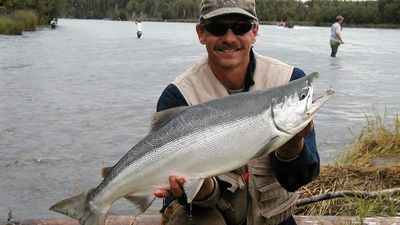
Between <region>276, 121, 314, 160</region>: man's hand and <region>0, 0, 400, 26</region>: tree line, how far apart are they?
171ft

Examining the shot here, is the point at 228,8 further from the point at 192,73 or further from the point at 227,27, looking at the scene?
the point at 192,73

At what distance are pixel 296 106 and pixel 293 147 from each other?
39 centimetres

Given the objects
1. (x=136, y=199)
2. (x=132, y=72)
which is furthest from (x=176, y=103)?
(x=132, y=72)

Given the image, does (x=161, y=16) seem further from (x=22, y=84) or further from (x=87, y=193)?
(x=87, y=193)

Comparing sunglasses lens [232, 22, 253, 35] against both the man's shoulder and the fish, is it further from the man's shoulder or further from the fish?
the fish

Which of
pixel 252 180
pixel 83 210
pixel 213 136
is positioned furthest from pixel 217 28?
pixel 83 210

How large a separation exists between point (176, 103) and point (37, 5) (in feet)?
240

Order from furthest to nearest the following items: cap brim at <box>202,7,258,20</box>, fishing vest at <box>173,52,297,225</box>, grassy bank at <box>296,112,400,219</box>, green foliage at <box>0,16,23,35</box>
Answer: green foliage at <box>0,16,23,35</box>, grassy bank at <box>296,112,400,219</box>, fishing vest at <box>173,52,297,225</box>, cap brim at <box>202,7,258,20</box>

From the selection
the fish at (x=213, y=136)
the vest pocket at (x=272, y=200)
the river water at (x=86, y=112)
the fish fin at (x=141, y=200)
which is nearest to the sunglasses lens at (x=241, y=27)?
the fish at (x=213, y=136)

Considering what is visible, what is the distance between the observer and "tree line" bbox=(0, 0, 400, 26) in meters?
80.1

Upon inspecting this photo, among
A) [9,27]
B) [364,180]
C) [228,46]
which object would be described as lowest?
[9,27]

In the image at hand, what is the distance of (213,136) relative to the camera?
9.29 feet

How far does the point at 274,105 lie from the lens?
2781 millimetres

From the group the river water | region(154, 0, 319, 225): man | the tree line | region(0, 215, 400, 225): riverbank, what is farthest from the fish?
the tree line
